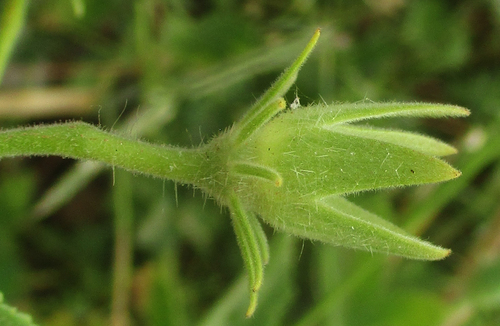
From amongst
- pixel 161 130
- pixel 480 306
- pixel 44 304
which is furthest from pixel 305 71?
pixel 44 304

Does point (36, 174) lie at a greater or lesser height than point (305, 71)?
lesser

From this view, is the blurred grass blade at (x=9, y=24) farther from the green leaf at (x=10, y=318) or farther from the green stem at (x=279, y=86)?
the green stem at (x=279, y=86)

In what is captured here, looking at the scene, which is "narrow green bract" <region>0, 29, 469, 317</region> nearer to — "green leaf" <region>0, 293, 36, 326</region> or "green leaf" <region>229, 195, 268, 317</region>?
"green leaf" <region>229, 195, 268, 317</region>

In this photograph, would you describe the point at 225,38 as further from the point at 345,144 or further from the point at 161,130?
the point at 345,144

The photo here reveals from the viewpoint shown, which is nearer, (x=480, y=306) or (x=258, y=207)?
(x=258, y=207)

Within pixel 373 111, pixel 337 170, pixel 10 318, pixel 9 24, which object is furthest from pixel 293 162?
pixel 9 24

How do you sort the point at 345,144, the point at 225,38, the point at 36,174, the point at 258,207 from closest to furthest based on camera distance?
the point at 345,144
the point at 258,207
the point at 225,38
the point at 36,174

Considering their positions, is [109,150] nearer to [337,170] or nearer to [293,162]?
[293,162]

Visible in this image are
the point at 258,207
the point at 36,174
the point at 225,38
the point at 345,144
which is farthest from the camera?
the point at 36,174
